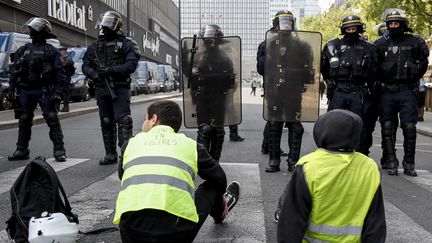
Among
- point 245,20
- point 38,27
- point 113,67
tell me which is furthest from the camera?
point 245,20

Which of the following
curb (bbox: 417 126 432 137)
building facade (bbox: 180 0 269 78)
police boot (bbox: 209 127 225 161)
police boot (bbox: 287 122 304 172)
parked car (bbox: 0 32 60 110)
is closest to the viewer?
police boot (bbox: 209 127 225 161)

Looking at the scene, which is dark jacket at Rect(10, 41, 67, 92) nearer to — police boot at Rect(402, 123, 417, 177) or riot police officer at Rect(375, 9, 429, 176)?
riot police officer at Rect(375, 9, 429, 176)

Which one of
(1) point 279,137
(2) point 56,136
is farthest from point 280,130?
(2) point 56,136

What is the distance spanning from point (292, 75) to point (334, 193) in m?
4.03

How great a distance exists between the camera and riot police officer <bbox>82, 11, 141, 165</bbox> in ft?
22.6

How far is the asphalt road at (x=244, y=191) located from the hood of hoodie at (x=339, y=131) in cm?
149

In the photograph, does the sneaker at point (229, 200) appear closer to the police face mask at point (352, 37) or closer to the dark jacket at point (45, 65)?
the police face mask at point (352, 37)

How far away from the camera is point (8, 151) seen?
8.39 m

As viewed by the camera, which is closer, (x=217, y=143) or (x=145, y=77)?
(x=217, y=143)

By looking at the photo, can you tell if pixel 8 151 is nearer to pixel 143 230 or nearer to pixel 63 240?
pixel 63 240

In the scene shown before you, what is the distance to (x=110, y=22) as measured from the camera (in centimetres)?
681

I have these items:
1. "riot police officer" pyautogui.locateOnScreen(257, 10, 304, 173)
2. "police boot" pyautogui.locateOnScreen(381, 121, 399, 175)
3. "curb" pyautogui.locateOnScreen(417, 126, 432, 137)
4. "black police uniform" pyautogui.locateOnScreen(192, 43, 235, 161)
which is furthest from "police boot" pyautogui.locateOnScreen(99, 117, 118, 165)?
"curb" pyautogui.locateOnScreen(417, 126, 432, 137)

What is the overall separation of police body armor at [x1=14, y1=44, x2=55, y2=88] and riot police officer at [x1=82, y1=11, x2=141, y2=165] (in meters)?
0.59

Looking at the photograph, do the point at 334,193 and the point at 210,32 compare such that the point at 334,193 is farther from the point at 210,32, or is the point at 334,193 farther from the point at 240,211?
the point at 210,32
